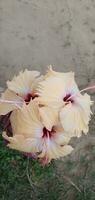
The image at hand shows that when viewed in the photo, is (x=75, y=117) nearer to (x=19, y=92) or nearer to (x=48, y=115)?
(x=48, y=115)

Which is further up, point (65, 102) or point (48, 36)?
point (48, 36)

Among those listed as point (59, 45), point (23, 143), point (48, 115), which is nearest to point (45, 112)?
point (48, 115)

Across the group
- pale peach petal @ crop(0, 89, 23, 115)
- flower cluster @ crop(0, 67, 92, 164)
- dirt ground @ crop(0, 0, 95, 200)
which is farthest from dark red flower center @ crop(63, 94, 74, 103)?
dirt ground @ crop(0, 0, 95, 200)

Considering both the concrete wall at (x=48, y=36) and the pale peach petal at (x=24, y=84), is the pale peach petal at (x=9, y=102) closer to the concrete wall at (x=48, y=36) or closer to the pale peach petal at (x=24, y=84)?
the pale peach petal at (x=24, y=84)

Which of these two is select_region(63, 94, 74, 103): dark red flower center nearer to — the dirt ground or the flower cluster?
the flower cluster

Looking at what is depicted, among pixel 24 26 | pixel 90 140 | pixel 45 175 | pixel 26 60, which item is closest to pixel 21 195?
pixel 45 175

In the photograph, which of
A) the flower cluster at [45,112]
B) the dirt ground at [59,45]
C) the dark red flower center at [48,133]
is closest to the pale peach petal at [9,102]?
the flower cluster at [45,112]

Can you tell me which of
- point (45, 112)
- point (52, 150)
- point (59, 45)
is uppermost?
point (59, 45)
